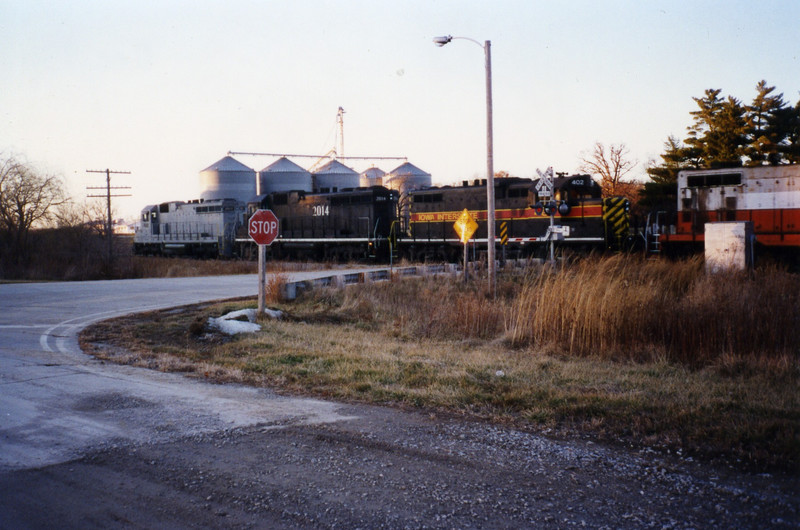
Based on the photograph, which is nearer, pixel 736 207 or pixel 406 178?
pixel 736 207

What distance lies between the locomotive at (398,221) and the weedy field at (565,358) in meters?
5.87

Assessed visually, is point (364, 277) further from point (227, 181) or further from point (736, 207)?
point (227, 181)

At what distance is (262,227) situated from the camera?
39.1 ft

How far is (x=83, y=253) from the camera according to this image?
36.9 metres

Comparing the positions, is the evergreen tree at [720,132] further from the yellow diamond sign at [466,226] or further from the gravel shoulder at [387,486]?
the gravel shoulder at [387,486]

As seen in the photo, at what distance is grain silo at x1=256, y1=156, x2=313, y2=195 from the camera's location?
53.8 metres

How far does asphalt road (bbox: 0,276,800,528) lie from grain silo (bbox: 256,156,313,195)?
4872 cm

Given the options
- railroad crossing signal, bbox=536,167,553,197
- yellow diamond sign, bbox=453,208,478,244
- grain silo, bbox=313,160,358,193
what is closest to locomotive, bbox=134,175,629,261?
railroad crossing signal, bbox=536,167,553,197

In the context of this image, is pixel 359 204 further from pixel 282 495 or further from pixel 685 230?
pixel 282 495

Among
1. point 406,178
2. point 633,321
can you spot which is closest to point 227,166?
point 406,178

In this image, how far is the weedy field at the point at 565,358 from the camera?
5117 mm

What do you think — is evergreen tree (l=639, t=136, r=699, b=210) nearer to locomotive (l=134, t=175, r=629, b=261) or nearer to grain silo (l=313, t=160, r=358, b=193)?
locomotive (l=134, t=175, r=629, b=261)

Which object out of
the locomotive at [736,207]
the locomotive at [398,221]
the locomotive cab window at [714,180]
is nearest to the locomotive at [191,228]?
the locomotive at [398,221]

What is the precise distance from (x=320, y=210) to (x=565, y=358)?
26911 mm
